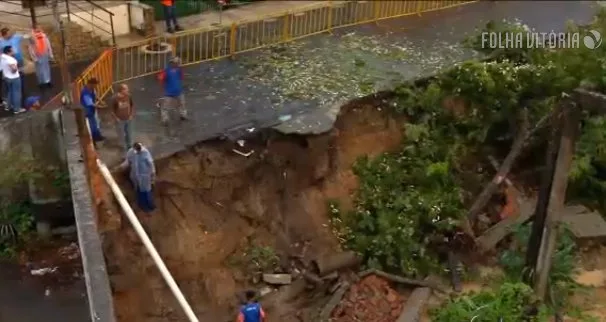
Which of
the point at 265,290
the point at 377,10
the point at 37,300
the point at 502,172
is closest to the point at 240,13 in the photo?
the point at 377,10

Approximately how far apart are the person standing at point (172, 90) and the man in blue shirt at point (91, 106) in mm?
1271

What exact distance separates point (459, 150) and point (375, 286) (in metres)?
3.81

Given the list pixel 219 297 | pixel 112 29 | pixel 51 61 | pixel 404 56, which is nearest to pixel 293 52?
pixel 404 56

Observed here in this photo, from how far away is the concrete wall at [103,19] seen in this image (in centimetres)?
1684

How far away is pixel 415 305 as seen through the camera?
13.2m

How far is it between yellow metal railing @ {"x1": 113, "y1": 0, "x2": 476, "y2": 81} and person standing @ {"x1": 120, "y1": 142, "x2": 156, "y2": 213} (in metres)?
3.97

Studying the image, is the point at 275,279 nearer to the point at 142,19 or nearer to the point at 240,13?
the point at 142,19

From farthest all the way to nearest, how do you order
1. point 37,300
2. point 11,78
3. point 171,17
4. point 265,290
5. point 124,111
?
1. point 171,17
2. point 265,290
3. point 11,78
4. point 124,111
5. point 37,300

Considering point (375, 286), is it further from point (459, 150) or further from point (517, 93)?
point (517, 93)

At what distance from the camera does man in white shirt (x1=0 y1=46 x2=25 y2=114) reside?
13.2 m

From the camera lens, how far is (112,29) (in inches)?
664

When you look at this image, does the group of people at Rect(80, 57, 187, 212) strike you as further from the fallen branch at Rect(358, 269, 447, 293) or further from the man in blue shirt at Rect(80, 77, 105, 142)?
the fallen branch at Rect(358, 269, 447, 293)

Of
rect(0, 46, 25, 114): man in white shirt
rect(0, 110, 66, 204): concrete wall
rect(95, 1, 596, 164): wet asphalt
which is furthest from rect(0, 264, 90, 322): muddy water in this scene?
rect(0, 46, 25, 114): man in white shirt

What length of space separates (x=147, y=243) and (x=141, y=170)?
5.97 ft
